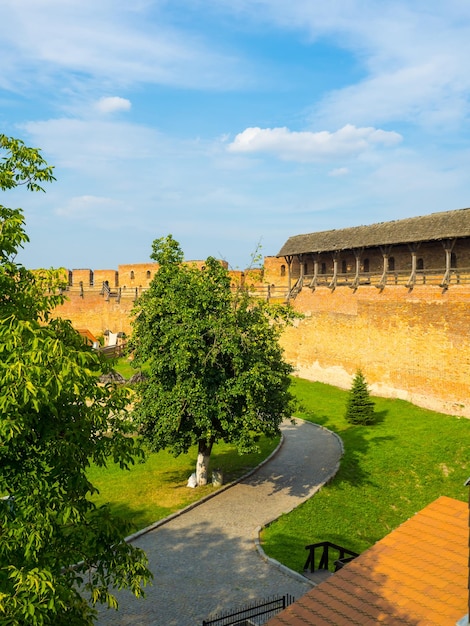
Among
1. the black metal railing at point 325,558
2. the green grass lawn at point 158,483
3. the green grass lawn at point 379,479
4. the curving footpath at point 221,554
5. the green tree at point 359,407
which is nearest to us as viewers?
the curving footpath at point 221,554

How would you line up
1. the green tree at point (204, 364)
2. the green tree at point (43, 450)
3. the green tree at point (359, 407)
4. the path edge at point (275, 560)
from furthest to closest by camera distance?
the green tree at point (359, 407), the green tree at point (204, 364), the path edge at point (275, 560), the green tree at point (43, 450)

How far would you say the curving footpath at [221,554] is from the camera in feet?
40.8

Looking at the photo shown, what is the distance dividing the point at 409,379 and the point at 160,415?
1739cm

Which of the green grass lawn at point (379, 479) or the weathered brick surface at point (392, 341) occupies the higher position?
the weathered brick surface at point (392, 341)

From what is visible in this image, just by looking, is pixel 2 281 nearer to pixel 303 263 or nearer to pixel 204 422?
pixel 204 422

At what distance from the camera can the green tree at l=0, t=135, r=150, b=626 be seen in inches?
248

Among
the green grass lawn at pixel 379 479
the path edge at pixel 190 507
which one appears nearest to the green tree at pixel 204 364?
Answer: the path edge at pixel 190 507

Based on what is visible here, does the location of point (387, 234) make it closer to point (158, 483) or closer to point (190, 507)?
point (158, 483)

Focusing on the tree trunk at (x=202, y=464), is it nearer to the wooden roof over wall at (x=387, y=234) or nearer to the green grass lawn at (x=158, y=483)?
the green grass lawn at (x=158, y=483)

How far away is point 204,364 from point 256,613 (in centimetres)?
731

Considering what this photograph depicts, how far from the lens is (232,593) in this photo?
42.6ft

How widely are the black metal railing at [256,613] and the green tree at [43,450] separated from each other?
4.74m

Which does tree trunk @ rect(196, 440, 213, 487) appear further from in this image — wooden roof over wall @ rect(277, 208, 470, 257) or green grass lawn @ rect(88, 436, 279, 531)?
wooden roof over wall @ rect(277, 208, 470, 257)

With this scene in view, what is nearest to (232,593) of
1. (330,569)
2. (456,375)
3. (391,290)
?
(330,569)
